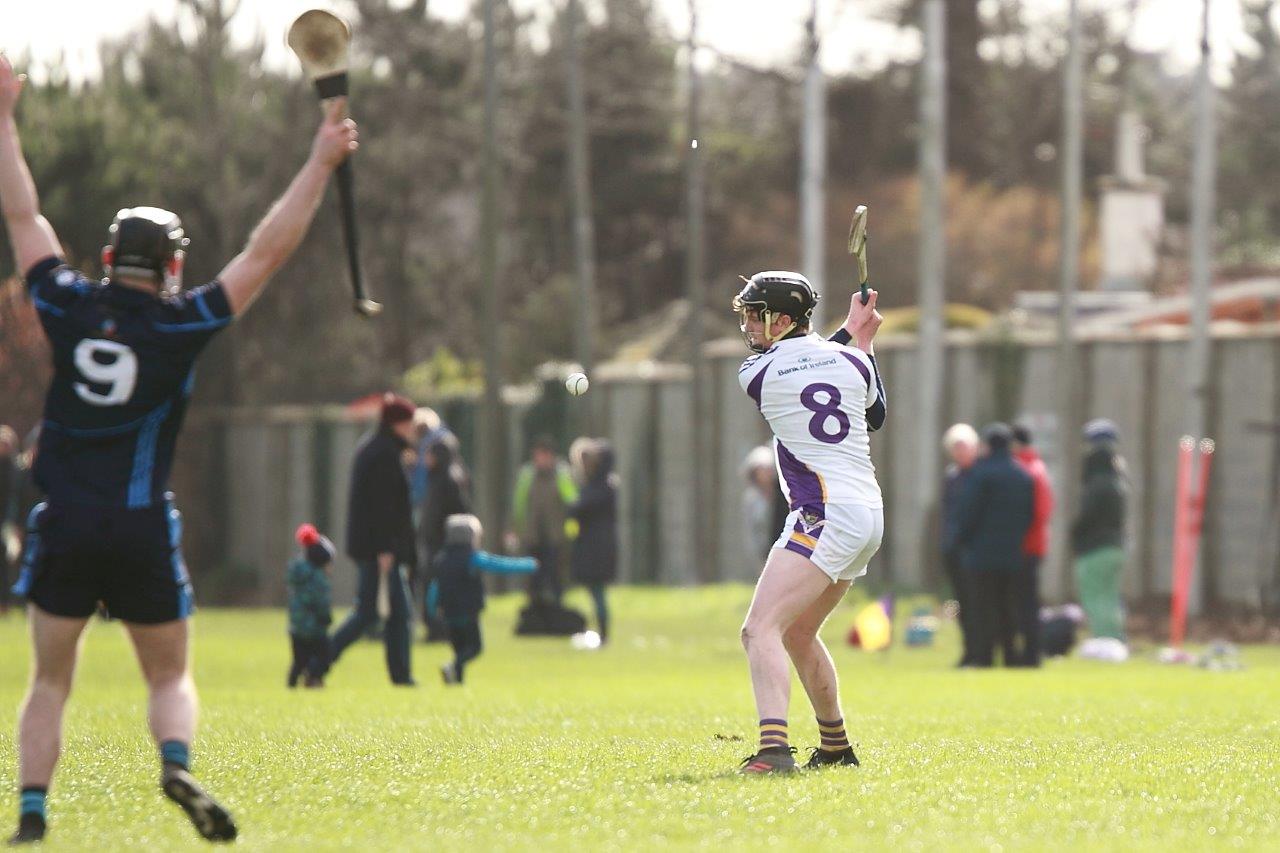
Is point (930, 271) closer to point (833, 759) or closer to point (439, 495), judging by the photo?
point (439, 495)

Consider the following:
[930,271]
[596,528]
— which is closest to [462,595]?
[596,528]

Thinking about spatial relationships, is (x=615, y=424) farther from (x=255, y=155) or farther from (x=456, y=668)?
(x=456, y=668)

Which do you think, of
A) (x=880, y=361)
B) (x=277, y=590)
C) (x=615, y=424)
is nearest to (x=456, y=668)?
(x=880, y=361)

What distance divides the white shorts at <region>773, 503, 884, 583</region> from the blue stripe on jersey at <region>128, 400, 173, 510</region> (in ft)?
8.73

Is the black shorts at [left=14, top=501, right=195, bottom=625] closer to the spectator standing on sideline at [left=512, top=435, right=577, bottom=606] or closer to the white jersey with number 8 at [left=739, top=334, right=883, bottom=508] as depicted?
the white jersey with number 8 at [left=739, top=334, right=883, bottom=508]

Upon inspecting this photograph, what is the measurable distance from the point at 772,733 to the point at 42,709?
279 cm

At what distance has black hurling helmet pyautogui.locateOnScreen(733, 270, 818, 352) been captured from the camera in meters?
9.09

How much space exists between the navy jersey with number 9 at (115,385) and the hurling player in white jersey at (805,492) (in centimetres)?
255

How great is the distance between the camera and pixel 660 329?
51.9 metres

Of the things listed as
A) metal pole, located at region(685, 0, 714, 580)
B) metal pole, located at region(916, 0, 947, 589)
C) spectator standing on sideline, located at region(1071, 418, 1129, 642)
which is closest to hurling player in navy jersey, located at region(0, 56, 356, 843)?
spectator standing on sideline, located at region(1071, 418, 1129, 642)

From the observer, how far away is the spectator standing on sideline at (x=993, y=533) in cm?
1850

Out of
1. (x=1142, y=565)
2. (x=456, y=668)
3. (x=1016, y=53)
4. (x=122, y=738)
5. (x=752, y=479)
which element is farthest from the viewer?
A: (x=1016, y=53)

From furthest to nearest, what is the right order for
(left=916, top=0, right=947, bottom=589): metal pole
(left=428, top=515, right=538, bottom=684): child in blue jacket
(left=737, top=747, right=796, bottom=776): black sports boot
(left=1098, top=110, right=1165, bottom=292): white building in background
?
1. (left=1098, top=110, right=1165, bottom=292): white building in background
2. (left=916, top=0, right=947, bottom=589): metal pole
3. (left=428, top=515, right=538, bottom=684): child in blue jacket
4. (left=737, top=747, right=796, bottom=776): black sports boot

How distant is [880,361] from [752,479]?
10576 mm
